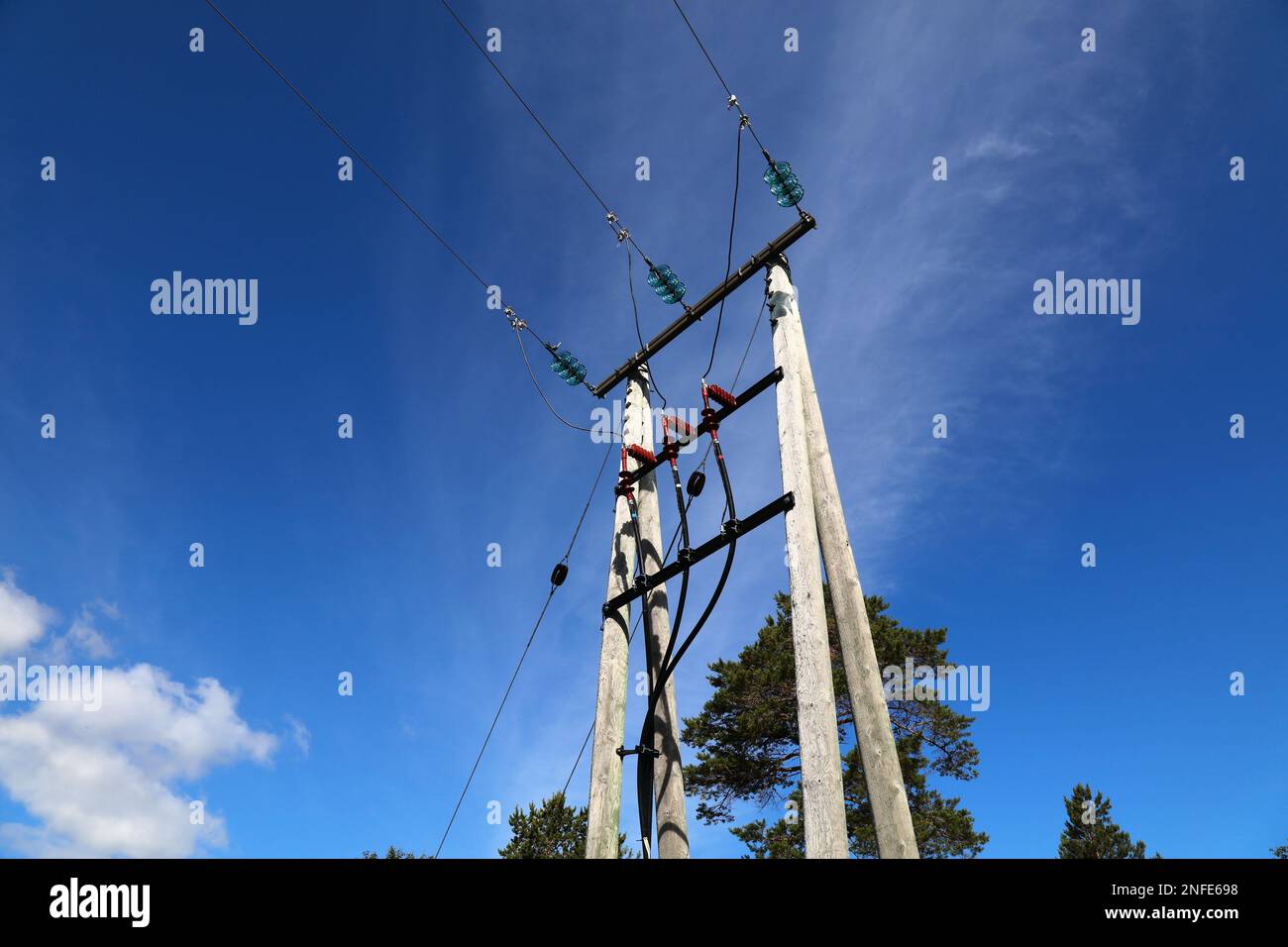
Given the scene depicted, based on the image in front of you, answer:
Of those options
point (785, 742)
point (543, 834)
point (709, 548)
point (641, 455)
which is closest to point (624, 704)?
point (709, 548)

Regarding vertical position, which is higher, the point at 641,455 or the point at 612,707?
the point at 641,455

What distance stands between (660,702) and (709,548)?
5.29ft

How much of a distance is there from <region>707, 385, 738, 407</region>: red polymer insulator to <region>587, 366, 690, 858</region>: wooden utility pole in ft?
4.15

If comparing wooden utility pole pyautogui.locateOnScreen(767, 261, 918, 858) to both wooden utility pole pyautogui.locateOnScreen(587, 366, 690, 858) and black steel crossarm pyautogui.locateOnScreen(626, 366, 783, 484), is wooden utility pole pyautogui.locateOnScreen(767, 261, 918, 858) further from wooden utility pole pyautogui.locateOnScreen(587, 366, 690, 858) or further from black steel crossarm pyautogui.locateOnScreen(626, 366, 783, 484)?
wooden utility pole pyautogui.locateOnScreen(587, 366, 690, 858)

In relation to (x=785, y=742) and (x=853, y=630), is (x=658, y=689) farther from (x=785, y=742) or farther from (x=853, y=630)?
(x=785, y=742)

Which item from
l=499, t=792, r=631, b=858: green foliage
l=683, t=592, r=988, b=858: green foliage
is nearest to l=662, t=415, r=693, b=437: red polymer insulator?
l=683, t=592, r=988, b=858: green foliage

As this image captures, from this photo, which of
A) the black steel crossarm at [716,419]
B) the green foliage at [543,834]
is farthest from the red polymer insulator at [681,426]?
the green foliage at [543,834]

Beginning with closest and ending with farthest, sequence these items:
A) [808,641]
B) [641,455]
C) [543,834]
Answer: [808,641]
[641,455]
[543,834]

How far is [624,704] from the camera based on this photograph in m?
5.73

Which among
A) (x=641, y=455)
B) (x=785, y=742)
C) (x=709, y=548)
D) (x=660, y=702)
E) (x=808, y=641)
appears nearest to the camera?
(x=808, y=641)

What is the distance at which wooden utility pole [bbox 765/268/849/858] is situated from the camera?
13.1 ft
